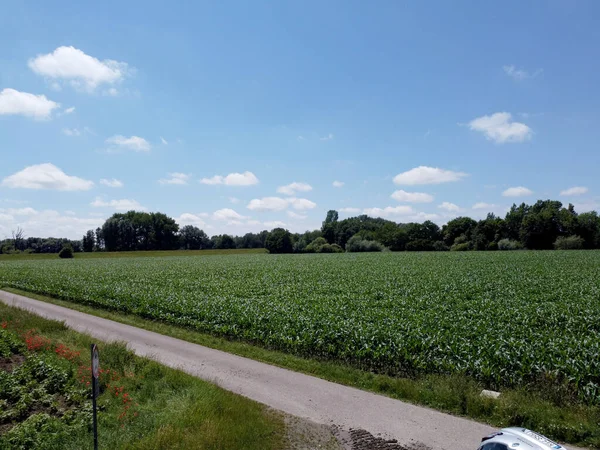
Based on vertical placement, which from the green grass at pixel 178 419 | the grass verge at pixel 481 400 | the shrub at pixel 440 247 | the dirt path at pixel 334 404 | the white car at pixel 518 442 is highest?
the shrub at pixel 440 247

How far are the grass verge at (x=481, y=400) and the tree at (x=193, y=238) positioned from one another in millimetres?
139614

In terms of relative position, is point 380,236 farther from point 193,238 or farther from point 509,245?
point 193,238

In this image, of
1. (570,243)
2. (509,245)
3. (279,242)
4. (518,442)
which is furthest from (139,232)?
(518,442)

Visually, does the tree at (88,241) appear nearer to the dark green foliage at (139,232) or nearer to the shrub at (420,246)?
the dark green foliage at (139,232)

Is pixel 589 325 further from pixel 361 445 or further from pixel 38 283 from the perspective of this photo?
pixel 38 283

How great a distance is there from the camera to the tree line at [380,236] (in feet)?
291

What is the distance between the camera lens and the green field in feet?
35.3

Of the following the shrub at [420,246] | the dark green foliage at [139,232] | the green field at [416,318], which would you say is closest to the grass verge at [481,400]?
the green field at [416,318]

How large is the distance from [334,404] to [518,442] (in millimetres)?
5765

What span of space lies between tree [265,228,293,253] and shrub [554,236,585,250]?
66942mm

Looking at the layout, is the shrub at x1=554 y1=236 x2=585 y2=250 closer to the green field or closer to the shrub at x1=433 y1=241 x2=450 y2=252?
the shrub at x1=433 y1=241 x2=450 y2=252

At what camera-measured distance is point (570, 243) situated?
78500mm

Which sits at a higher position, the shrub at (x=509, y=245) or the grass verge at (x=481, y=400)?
the shrub at (x=509, y=245)

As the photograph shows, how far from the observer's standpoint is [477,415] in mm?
8625
